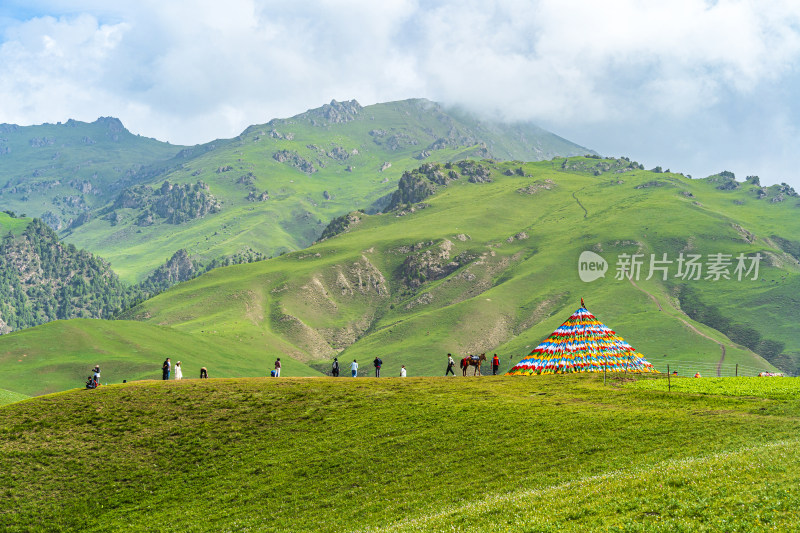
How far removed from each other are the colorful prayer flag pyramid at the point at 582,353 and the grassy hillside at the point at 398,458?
11377 millimetres

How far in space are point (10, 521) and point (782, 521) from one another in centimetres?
5434

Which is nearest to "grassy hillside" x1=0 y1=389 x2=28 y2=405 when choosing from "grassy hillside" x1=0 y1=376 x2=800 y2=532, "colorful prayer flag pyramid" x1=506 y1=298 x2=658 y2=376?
"grassy hillside" x1=0 y1=376 x2=800 y2=532

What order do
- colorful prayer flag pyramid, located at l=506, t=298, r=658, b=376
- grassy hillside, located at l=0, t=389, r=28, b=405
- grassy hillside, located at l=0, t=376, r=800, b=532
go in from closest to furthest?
grassy hillside, located at l=0, t=376, r=800, b=532
colorful prayer flag pyramid, located at l=506, t=298, r=658, b=376
grassy hillside, located at l=0, t=389, r=28, b=405

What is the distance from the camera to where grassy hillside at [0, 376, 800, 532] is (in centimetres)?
3416

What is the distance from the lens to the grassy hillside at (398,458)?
34.2 meters

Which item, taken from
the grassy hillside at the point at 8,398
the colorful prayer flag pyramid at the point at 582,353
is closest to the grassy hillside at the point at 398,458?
the colorful prayer flag pyramid at the point at 582,353

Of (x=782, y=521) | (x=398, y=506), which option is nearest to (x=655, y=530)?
(x=782, y=521)

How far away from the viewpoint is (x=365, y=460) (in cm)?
5659

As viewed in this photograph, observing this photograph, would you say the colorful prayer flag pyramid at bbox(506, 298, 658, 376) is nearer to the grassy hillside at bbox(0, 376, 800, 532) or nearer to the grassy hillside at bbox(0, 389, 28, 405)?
the grassy hillside at bbox(0, 376, 800, 532)

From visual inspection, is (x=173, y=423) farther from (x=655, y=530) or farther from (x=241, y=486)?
(x=655, y=530)

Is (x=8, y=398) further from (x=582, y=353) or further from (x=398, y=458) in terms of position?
(x=582, y=353)

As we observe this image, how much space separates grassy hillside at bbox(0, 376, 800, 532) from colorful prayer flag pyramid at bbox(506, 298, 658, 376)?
37.3 feet

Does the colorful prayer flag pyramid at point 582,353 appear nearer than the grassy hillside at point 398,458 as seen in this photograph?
No

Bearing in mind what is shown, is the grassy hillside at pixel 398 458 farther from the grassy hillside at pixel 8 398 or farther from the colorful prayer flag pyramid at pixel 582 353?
the grassy hillside at pixel 8 398
